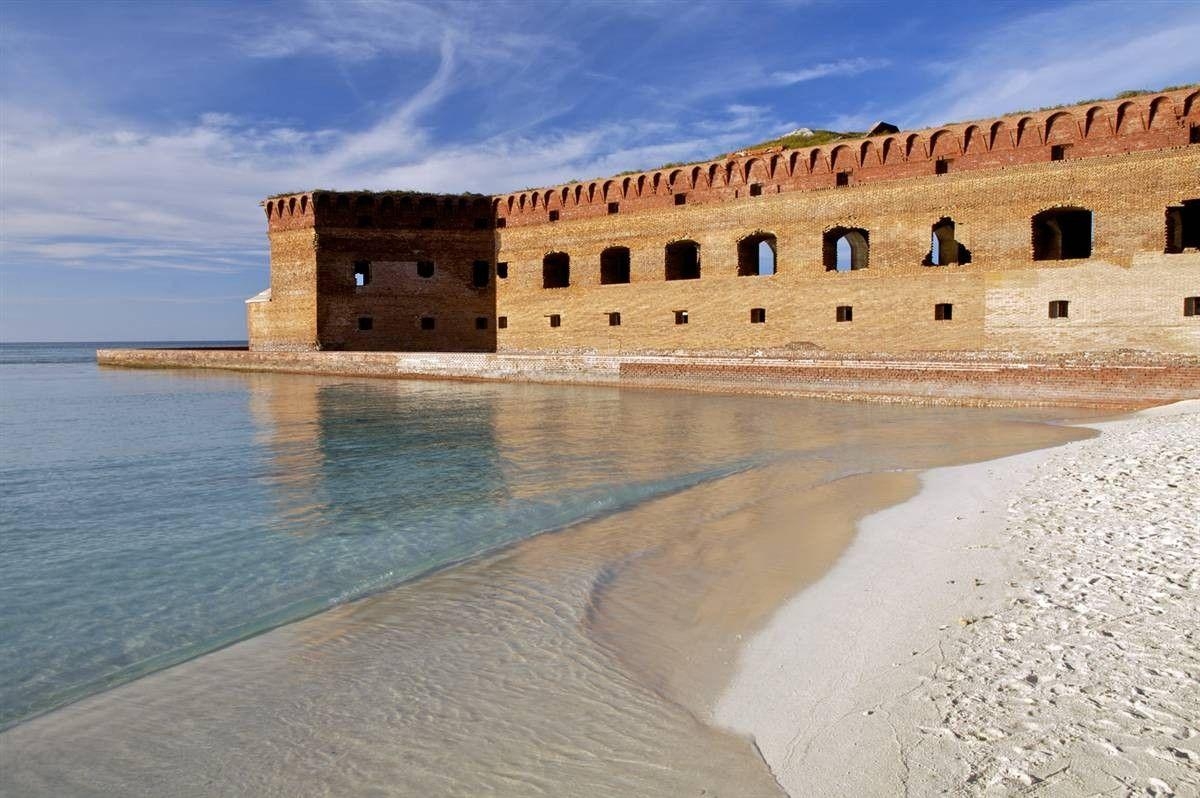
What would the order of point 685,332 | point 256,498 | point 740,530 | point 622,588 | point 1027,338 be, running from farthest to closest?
point 685,332, point 1027,338, point 256,498, point 740,530, point 622,588

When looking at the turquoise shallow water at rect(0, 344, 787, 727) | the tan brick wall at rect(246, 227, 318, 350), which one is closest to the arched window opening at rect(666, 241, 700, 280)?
the turquoise shallow water at rect(0, 344, 787, 727)

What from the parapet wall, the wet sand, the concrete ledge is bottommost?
the wet sand

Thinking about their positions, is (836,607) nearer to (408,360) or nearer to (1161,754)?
(1161,754)

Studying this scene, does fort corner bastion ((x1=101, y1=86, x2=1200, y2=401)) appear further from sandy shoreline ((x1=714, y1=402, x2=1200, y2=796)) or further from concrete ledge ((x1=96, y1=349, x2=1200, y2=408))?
sandy shoreline ((x1=714, y1=402, x2=1200, y2=796))

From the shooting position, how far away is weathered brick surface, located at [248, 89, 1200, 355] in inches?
581

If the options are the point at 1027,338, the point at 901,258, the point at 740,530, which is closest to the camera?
the point at 740,530

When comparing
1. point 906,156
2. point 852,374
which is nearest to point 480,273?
point 906,156

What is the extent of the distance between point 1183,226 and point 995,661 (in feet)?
61.0

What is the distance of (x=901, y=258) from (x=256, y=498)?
14.1 m

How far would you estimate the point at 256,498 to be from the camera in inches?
286

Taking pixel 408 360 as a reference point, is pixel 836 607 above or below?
below

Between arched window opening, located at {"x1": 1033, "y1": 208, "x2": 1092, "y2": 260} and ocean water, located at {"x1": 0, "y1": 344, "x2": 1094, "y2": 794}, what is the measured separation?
31.0 feet

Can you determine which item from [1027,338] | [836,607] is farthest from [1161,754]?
[1027,338]

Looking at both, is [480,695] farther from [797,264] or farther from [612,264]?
[612,264]
